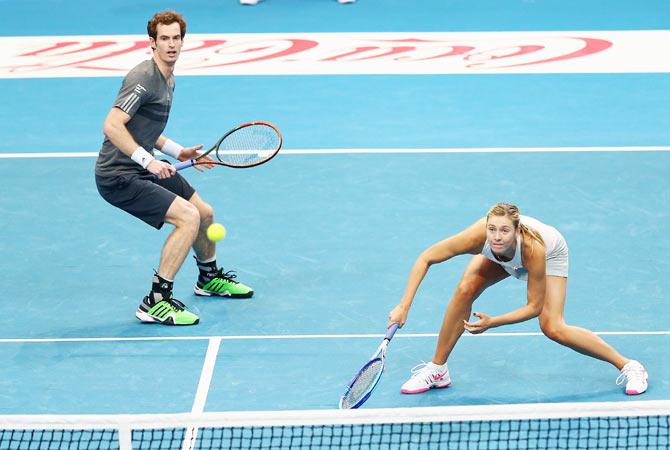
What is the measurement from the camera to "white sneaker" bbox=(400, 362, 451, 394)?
22.4ft

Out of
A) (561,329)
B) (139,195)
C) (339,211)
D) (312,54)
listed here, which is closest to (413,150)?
(339,211)

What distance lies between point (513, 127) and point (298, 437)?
20.5 feet

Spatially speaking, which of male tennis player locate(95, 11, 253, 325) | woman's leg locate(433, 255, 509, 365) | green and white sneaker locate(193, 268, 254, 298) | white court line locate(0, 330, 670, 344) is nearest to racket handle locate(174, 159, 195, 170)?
male tennis player locate(95, 11, 253, 325)

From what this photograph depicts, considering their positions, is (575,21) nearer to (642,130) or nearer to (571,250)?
(642,130)

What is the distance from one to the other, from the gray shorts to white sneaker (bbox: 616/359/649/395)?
318cm

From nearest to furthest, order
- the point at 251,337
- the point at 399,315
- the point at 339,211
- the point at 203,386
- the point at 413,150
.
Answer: the point at 399,315
the point at 203,386
the point at 251,337
the point at 339,211
the point at 413,150

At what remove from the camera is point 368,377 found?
20.7 ft

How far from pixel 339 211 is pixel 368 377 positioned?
361 centimetres

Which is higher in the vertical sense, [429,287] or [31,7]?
[31,7]

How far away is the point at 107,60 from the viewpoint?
1419 cm

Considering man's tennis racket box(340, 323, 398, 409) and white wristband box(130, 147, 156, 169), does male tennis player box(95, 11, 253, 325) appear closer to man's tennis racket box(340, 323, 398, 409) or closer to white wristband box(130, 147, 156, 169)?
white wristband box(130, 147, 156, 169)

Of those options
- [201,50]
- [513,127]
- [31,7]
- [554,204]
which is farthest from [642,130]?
[31,7]

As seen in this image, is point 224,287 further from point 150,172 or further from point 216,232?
point 150,172

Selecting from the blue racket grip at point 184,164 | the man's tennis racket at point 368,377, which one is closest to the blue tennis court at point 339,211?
the man's tennis racket at point 368,377
